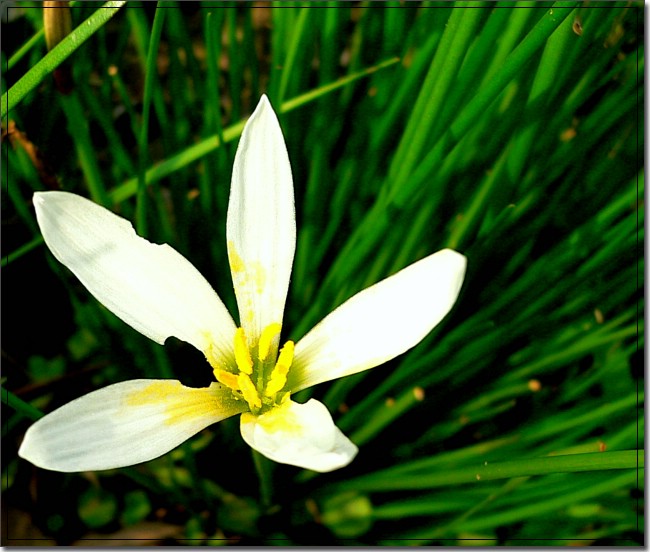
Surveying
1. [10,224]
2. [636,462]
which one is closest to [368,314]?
[636,462]

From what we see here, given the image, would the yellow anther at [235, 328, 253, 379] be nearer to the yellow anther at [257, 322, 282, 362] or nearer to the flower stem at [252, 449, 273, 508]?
the yellow anther at [257, 322, 282, 362]

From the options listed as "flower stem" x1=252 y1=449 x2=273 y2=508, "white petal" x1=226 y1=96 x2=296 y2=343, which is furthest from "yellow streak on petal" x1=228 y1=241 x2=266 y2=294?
"flower stem" x1=252 y1=449 x2=273 y2=508

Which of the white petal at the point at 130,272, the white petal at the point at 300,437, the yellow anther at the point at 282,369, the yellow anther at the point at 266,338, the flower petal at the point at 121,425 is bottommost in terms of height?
the white petal at the point at 300,437

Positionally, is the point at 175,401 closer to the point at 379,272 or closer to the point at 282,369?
the point at 282,369

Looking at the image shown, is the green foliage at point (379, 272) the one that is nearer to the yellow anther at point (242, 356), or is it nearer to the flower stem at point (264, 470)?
the flower stem at point (264, 470)

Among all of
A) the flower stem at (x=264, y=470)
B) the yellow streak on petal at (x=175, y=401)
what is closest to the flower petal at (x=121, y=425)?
the yellow streak on petal at (x=175, y=401)

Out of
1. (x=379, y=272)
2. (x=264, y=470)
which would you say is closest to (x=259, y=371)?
(x=264, y=470)

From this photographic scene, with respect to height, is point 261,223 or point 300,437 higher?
point 261,223
